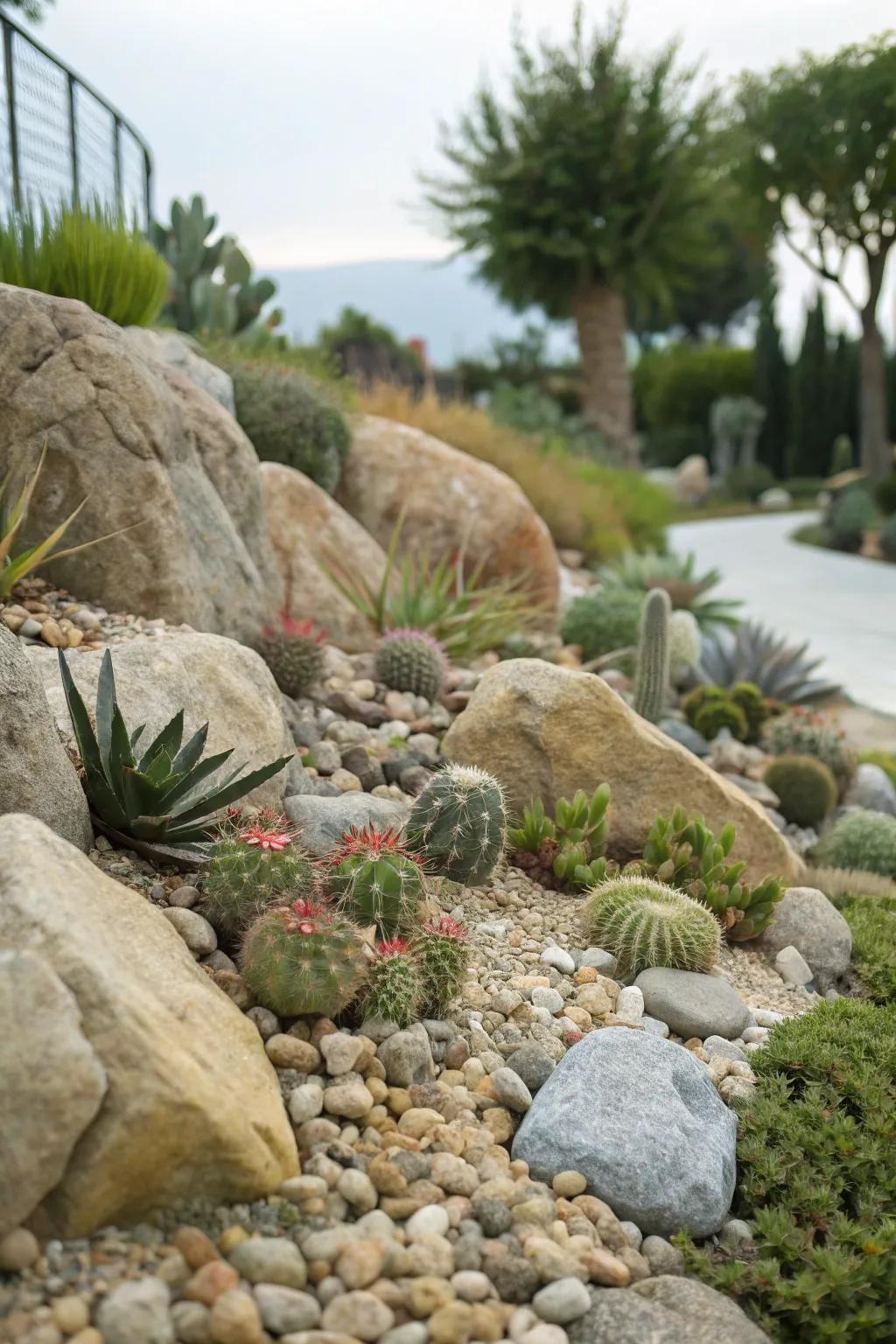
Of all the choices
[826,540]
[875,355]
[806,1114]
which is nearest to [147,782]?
[806,1114]

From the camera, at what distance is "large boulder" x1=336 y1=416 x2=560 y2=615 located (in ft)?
29.7

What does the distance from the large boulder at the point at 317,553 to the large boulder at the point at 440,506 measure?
1.16m

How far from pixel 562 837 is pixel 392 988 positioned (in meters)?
1.61

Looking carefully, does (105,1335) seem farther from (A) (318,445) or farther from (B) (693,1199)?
(A) (318,445)

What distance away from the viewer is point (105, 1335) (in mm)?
2170

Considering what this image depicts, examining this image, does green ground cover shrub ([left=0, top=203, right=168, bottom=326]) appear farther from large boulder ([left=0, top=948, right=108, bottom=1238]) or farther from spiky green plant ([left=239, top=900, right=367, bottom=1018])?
large boulder ([left=0, top=948, right=108, bottom=1238])

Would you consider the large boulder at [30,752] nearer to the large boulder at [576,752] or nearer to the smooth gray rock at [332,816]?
the smooth gray rock at [332,816]

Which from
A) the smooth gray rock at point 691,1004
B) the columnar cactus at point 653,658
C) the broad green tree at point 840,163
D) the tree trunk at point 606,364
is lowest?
the smooth gray rock at point 691,1004

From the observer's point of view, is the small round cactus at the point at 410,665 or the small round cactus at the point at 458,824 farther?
the small round cactus at the point at 410,665

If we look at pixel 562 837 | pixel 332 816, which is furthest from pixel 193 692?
pixel 562 837

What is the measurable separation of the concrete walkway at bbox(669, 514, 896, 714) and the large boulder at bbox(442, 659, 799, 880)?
500 cm

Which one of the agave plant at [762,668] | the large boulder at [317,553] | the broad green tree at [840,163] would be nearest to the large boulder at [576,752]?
the large boulder at [317,553]

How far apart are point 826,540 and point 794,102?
11.1 m

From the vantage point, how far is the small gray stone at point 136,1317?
85.3 inches
